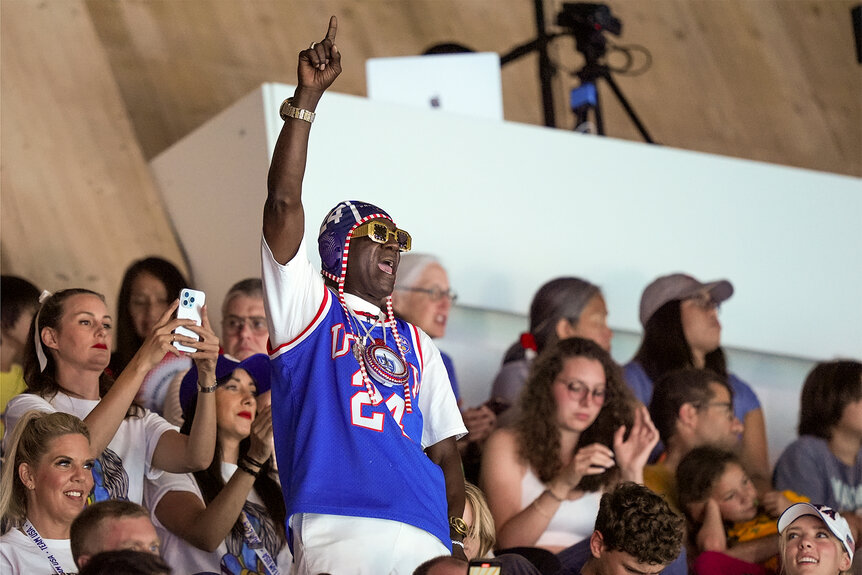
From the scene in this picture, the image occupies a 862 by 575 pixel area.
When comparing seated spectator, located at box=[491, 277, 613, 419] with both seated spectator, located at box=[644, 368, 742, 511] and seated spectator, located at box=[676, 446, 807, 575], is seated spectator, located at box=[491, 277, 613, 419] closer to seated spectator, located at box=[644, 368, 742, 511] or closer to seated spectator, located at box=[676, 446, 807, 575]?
seated spectator, located at box=[644, 368, 742, 511]

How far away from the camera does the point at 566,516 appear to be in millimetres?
3766

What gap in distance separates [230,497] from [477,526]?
2.16ft

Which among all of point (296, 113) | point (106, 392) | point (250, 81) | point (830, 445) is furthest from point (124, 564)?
point (250, 81)

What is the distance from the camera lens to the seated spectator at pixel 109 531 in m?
2.51

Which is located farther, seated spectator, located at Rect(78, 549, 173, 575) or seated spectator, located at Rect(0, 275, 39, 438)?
seated spectator, located at Rect(0, 275, 39, 438)

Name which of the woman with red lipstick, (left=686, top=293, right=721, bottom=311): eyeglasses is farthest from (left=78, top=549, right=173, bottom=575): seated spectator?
(left=686, top=293, right=721, bottom=311): eyeglasses

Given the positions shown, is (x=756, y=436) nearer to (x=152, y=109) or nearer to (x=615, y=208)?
(x=615, y=208)

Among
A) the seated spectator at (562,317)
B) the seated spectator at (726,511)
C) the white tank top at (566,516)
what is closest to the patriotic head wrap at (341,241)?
the white tank top at (566,516)

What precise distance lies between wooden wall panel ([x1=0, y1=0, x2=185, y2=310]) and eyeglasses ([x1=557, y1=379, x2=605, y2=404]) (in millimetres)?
1709

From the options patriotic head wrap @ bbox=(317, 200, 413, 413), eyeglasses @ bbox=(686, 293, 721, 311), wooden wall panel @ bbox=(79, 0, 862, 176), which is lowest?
eyeglasses @ bbox=(686, 293, 721, 311)

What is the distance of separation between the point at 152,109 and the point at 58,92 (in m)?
0.66

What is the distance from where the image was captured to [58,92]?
498 cm

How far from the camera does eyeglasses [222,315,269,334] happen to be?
12.6 feet

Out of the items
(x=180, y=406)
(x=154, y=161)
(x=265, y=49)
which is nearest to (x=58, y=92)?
(x=154, y=161)
